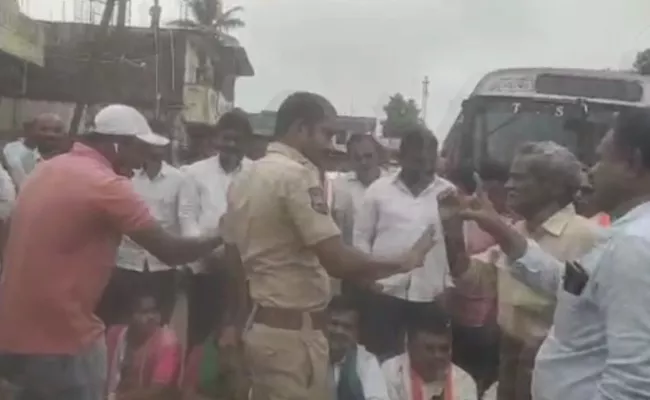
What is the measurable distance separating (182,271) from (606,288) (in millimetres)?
4309

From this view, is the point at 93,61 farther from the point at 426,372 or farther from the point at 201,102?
the point at 426,372

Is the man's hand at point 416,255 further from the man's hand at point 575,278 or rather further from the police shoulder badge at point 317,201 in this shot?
the man's hand at point 575,278

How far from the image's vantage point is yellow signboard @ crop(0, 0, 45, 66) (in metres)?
17.7

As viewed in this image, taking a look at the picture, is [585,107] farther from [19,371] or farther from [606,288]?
[606,288]

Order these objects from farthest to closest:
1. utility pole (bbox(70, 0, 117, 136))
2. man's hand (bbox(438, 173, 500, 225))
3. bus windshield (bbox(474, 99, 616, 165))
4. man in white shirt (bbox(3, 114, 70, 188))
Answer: utility pole (bbox(70, 0, 117, 136)) < bus windshield (bbox(474, 99, 616, 165)) < man in white shirt (bbox(3, 114, 70, 188)) < man's hand (bbox(438, 173, 500, 225))

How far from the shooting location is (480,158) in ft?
32.8

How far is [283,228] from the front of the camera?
4473mm

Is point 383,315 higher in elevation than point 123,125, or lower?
lower

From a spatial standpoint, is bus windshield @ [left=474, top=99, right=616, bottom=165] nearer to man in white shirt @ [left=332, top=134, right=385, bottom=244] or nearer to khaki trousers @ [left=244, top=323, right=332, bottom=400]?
man in white shirt @ [left=332, top=134, right=385, bottom=244]

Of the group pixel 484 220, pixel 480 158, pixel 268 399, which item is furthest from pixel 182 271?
pixel 480 158

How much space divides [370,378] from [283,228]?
4.51ft

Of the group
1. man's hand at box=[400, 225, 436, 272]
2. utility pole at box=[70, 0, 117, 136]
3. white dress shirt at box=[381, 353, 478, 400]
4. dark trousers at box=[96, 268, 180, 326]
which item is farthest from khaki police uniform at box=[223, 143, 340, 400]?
utility pole at box=[70, 0, 117, 136]

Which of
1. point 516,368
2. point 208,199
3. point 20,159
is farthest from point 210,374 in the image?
point 516,368

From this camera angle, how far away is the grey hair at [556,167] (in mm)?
4480
